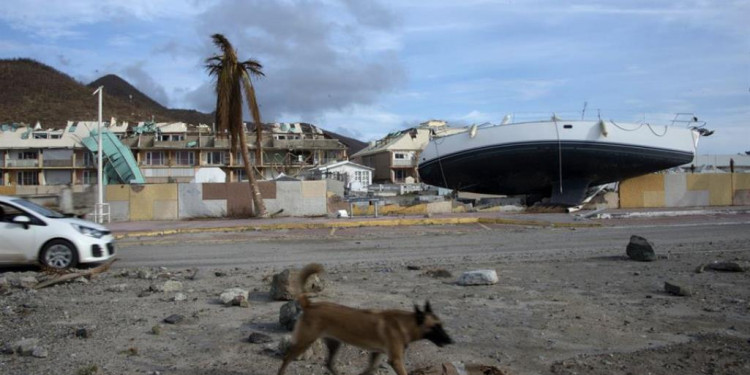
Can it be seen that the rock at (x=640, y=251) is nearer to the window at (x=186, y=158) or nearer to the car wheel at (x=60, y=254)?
the car wheel at (x=60, y=254)

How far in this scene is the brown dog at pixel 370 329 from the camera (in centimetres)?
450

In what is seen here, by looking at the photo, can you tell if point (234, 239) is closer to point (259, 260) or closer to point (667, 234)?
point (259, 260)

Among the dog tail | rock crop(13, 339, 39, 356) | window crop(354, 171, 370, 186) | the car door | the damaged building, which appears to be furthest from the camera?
the damaged building

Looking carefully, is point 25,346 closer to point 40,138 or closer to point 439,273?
point 439,273

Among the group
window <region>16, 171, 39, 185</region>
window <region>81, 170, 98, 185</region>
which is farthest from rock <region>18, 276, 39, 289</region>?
window <region>16, 171, 39, 185</region>

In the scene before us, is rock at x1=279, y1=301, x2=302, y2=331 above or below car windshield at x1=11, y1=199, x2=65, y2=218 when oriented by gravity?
below

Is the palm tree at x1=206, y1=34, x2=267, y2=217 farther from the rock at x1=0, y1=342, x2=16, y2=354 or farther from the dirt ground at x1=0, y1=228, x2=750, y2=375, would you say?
the rock at x1=0, y1=342, x2=16, y2=354

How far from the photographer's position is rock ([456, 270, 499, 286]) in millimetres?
9133

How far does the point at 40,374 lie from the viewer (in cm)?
516

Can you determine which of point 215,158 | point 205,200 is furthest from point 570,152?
point 215,158

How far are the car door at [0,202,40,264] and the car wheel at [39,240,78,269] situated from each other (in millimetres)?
Result: 192

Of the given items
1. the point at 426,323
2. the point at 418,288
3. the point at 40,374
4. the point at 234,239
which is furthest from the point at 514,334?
the point at 234,239

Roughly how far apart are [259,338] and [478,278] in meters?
4.10

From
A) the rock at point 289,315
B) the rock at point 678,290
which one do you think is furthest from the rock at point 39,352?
the rock at point 678,290
